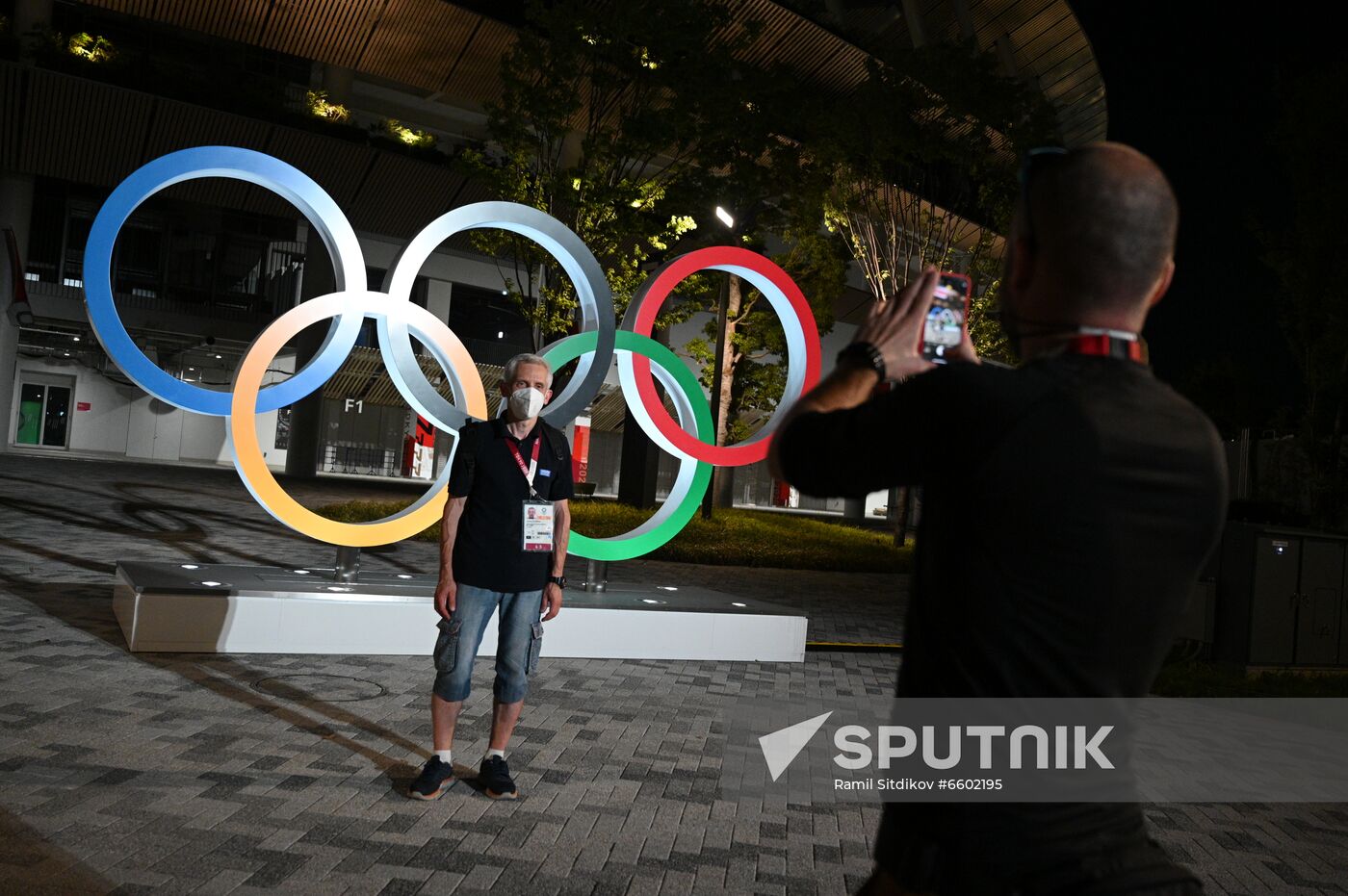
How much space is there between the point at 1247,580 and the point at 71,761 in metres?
10.6

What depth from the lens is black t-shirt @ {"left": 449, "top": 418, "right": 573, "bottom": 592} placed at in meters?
5.14

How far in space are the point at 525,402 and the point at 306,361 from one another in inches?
1071

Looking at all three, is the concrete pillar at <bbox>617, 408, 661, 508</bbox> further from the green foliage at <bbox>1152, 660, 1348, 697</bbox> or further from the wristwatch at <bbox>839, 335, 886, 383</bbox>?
the wristwatch at <bbox>839, 335, 886, 383</bbox>

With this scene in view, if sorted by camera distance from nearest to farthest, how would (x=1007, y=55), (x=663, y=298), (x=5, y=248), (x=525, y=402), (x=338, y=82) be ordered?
(x=525, y=402) < (x=663, y=298) < (x=5, y=248) < (x=338, y=82) < (x=1007, y=55)

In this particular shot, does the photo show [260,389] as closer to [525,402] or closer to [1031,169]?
[525,402]

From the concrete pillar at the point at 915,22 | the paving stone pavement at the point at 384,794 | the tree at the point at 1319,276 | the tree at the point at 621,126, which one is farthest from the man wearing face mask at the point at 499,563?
the concrete pillar at the point at 915,22

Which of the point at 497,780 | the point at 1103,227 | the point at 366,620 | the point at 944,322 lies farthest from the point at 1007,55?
the point at 1103,227

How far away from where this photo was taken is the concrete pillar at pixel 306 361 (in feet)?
101

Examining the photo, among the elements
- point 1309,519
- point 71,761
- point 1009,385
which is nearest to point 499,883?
point 71,761

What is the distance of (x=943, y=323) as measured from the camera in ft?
6.18

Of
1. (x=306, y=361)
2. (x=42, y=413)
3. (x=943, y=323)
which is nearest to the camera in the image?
(x=943, y=323)

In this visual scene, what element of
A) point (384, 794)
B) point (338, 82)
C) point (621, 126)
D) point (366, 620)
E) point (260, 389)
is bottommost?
point (384, 794)

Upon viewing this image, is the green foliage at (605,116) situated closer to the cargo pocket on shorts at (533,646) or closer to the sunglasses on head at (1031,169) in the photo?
the cargo pocket on shorts at (533,646)

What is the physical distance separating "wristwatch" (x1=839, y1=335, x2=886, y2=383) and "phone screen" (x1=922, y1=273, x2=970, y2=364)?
0.11 metres
